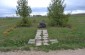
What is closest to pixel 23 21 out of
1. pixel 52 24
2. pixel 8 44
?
pixel 52 24

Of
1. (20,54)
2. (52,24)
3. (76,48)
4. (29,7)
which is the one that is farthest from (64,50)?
(29,7)

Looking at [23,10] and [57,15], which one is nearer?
[57,15]

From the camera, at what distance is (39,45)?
35.7 feet

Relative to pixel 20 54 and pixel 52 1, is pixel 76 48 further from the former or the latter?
pixel 52 1

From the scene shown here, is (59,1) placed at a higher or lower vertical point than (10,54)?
higher

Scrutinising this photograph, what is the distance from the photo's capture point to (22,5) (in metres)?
22.4

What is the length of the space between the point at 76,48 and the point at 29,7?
1266cm

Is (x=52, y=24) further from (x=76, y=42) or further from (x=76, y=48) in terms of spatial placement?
(x=76, y=48)

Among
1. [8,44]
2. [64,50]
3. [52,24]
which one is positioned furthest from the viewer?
[52,24]

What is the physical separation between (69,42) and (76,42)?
0.37 m

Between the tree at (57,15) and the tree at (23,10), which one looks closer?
the tree at (57,15)

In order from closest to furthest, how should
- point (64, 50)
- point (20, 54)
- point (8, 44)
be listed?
point (20, 54), point (64, 50), point (8, 44)

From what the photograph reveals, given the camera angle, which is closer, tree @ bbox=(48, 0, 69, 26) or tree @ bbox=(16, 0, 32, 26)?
tree @ bbox=(48, 0, 69, 26)

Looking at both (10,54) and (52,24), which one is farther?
(52,24)
